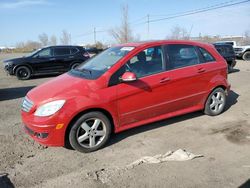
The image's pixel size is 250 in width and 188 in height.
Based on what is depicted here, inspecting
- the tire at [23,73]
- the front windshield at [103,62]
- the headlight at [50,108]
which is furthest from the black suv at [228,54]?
the headlight at [50,108]

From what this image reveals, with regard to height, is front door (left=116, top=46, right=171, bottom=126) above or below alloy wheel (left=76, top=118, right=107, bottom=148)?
above

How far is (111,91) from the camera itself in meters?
4.47

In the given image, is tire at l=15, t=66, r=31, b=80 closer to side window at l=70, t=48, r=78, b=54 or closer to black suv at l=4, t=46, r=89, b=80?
black suv at l=4, t=46, r=89, b=80

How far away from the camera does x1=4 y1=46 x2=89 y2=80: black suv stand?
1324cm

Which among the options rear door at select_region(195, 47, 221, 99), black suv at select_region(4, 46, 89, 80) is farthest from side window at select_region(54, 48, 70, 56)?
rear door at select_region(195, 47, 221, 99)

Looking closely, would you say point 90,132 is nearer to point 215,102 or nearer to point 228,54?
point 215,102

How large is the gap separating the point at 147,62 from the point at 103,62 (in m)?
0.85

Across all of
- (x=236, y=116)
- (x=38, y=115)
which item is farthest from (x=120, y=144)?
(x=236, y=116)

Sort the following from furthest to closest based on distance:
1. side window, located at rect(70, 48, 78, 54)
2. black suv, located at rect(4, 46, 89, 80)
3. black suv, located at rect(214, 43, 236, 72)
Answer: side window, located at rect(70, 48, 78, 54), black suv, located at rect(4, 46, 89, 80), black suv, located at rect(214, 43, 236, 72)

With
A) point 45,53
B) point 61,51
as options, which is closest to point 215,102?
point 61,51

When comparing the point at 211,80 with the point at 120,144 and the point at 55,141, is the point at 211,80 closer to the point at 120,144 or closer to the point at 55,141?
the point at 120,144

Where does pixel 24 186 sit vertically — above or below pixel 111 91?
below

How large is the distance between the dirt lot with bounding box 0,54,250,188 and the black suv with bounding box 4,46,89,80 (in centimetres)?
780

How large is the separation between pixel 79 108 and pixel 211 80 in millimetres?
3110
